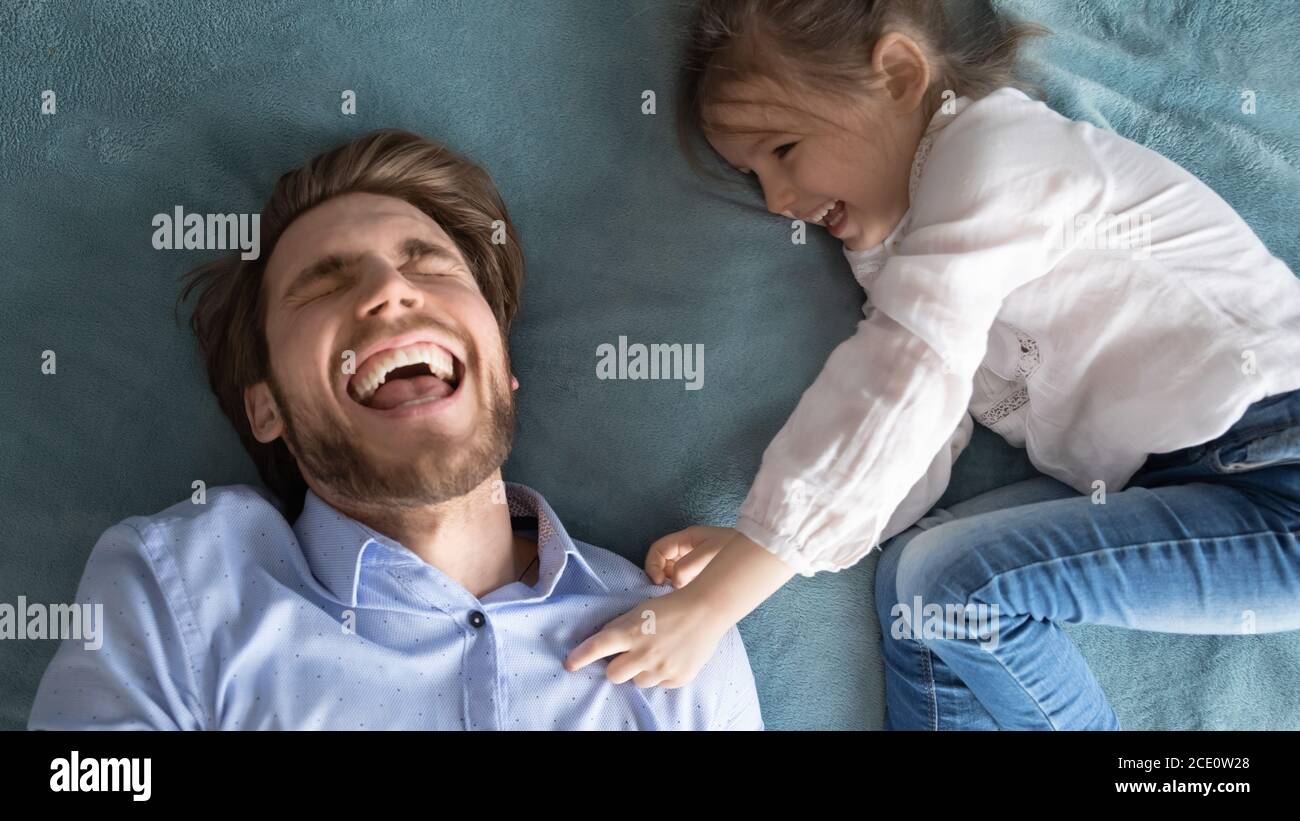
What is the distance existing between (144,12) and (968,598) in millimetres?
1266

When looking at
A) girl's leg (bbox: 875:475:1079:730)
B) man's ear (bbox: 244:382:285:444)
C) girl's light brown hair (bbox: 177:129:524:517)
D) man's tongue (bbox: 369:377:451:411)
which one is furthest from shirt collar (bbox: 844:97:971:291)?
man's ear (bbox: 244:382:285:444)

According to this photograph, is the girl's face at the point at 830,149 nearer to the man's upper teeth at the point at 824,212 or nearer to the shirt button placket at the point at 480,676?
the man's upper teeth at the point at 824,212

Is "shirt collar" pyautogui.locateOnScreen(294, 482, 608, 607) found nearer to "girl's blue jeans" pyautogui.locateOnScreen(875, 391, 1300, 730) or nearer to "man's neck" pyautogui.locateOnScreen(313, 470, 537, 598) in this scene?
"man's neck" pyautogui.locateOnScreen(313, 470, 537, 598)

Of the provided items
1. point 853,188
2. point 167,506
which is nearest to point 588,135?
point 853,188

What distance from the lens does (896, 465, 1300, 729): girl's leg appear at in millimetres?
1303

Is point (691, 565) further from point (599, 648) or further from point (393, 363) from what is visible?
point (393, 363)

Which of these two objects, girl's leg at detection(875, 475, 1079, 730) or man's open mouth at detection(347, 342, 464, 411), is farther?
girl's leg at detection(875, 475, 1079, 730)

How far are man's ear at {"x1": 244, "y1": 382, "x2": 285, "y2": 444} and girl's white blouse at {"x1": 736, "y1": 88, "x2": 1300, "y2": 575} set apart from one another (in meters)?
0.58

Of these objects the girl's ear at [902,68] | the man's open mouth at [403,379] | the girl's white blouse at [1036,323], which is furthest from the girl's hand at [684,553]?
the girl's ear at [902,68]

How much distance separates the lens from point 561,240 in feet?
4.78

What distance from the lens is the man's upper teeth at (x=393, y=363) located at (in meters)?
1.24

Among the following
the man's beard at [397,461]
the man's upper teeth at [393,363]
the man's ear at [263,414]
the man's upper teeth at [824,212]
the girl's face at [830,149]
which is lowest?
the man's beard at [397,461]

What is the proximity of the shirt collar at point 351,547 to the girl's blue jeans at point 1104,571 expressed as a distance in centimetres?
43
